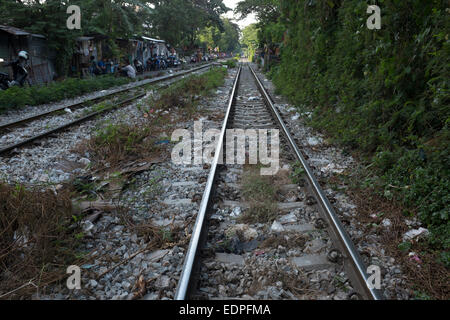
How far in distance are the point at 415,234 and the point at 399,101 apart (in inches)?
93.6

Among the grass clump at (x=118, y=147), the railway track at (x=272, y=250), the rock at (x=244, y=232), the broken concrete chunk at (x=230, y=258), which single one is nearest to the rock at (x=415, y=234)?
the railway track at (x=272, y=250)

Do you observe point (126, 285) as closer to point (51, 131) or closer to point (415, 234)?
point (415, 234)

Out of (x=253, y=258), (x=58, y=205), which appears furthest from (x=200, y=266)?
(x=58, y=205)

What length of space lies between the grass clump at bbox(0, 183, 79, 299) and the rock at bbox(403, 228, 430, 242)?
3.22 metres

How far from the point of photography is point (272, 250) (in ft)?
9.87

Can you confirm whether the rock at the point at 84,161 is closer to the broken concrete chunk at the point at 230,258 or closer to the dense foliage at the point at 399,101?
the broken concrete chunk at the point at 230,258

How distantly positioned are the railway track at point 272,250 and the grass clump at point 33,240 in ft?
3.87

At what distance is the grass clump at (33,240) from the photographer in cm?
256

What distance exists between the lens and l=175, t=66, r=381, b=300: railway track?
8.13 ft

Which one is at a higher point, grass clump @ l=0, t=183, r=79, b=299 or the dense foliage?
the dense foliage

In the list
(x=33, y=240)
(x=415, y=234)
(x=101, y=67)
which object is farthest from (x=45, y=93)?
(x=415, y=234)

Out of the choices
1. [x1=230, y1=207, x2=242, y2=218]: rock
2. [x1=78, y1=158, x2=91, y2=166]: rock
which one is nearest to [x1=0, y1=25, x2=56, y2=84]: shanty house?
[x1=78, y1=158, x2=91, y2=166]: rock

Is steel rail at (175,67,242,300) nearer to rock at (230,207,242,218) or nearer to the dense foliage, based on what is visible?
rock at (230,207,242,218)
